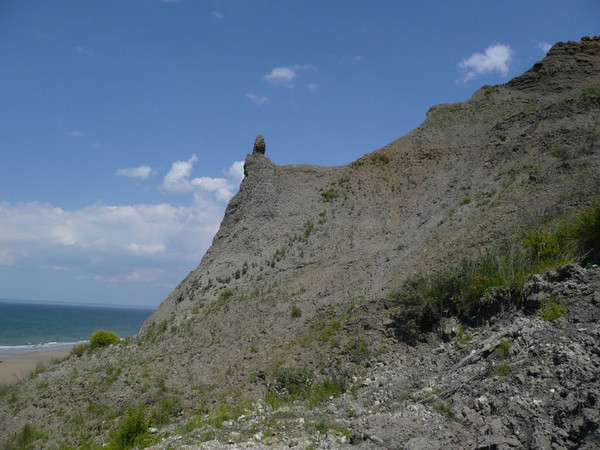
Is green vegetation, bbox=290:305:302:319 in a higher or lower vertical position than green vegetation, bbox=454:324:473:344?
higher

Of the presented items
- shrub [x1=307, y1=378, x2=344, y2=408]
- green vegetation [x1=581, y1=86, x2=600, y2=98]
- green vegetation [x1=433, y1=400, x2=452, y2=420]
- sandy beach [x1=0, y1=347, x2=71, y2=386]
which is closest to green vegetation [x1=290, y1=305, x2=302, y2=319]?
shrub [x1=307, y1=378, x2=344, y2=408]

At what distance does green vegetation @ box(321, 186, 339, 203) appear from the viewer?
2548 centimetres

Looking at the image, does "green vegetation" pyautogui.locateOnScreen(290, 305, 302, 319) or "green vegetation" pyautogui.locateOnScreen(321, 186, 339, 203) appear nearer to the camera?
"green vegetation" pyautogui.locateOnScreen(290, 305, 302, 319)

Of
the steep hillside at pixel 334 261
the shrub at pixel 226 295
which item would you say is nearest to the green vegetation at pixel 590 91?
the steep hillside at pixel 334 261

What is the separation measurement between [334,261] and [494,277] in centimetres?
960

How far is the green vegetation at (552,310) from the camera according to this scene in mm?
8250

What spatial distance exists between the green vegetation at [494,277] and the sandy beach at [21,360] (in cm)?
A: 2396

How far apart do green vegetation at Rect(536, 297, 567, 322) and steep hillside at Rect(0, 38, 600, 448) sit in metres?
0.46

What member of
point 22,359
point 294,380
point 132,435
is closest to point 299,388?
point 294,380

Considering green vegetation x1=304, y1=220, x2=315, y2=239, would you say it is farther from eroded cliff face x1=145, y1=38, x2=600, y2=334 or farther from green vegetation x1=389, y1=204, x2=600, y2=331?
green vegetation x1=389, y1=204, x2=600, y2=331

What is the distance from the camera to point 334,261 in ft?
64.2

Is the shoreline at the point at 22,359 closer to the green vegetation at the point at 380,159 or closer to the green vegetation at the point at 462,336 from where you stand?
the green vegetation at the point at 380,159

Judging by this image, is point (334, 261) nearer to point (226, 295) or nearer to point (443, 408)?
point (226, 295)

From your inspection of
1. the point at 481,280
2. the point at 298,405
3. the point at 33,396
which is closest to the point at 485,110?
the point at 481,280
